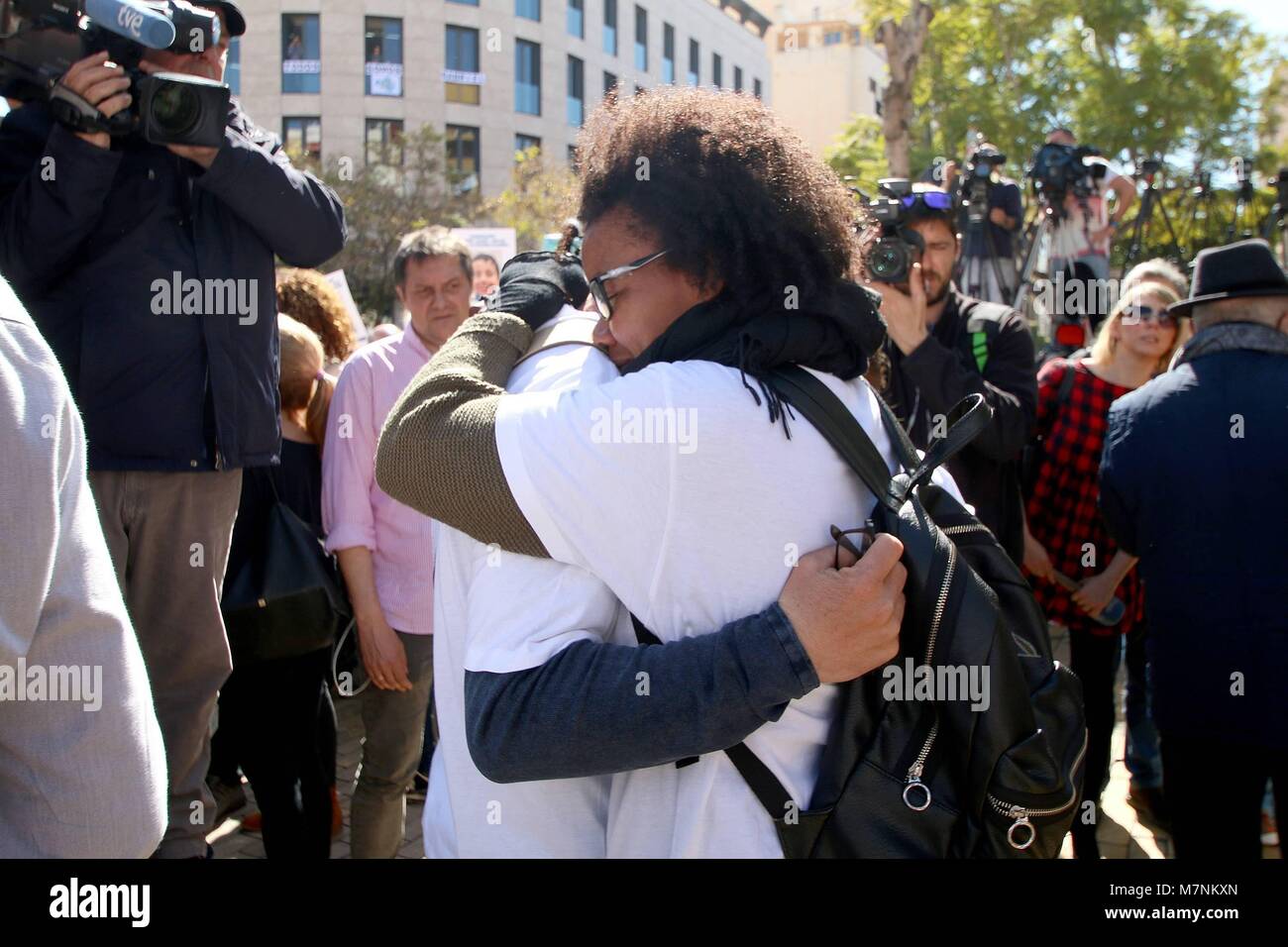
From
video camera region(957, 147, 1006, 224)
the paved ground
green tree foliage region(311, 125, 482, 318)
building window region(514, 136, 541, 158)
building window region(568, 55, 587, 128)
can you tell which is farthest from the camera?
building window region(514, 136, 541, 158)

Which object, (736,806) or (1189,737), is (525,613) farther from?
(1189,737)

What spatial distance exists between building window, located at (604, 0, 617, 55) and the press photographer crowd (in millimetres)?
38681

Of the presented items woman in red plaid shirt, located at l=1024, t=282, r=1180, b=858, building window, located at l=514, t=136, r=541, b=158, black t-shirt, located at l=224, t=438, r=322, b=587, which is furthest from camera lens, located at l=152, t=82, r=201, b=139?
building window, located at l=514, t=136, r=541, b=158

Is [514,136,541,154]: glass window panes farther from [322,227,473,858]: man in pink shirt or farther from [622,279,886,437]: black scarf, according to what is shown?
[622,279,886,437]: black scarf

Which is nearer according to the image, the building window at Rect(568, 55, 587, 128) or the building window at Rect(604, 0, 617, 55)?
the building window at Rect(568, 55, 587, 128)

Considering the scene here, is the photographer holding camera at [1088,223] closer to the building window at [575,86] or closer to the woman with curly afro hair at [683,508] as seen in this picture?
the woman with curly afro hair at [683,508]

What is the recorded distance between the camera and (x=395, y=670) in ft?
11.7

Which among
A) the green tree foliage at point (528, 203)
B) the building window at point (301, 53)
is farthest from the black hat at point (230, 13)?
the building window at point (301, 53)

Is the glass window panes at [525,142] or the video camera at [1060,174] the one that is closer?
the video camera at [1060,174]

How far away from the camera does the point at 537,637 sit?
58.5 inches

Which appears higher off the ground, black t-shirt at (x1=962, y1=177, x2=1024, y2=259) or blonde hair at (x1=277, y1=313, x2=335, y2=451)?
black t-shirt at (x1=962, y1=177, x2=1024, y2=259)

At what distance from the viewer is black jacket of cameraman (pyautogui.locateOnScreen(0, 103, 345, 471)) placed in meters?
2.61

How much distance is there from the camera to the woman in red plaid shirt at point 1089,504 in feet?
13.5

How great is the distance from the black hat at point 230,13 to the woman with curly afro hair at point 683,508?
76.6 inches
